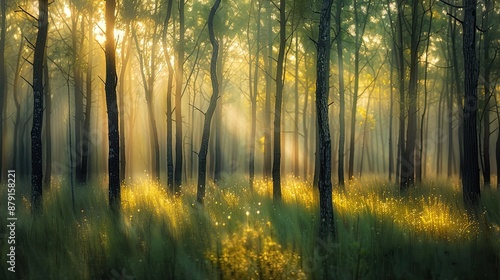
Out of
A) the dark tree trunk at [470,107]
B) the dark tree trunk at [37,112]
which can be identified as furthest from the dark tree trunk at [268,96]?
the dark tree trunk at [37,112]

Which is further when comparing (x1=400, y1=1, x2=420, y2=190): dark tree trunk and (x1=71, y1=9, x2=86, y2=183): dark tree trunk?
(x1=71, y1=9, x2=86, y2=183): dark tree trunk

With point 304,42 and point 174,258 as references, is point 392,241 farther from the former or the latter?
point 304,42

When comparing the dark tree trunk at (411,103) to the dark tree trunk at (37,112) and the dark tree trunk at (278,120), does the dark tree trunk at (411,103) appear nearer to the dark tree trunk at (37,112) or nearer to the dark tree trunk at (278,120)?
the dark tree trunk at (278,120)

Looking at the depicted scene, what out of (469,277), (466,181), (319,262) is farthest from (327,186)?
(466,181)

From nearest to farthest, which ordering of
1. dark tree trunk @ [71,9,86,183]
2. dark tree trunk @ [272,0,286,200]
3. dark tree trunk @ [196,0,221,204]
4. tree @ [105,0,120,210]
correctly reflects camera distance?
tree @ [105,0,120,210] < dark tree trunk @ [196,0,221,204] < dark tree trunk @ [272,0,286,200] < dark tree trunk @ [71,9,86,183]

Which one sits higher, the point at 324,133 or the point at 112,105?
the point at 112,105

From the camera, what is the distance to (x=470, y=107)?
33.2 feet

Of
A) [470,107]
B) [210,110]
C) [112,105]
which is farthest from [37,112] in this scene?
[470,107]

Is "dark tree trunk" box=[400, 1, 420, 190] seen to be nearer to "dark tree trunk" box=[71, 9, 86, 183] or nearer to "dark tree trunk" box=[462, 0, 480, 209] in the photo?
"dark tree trunk" box=[462, 0, 480, 209]

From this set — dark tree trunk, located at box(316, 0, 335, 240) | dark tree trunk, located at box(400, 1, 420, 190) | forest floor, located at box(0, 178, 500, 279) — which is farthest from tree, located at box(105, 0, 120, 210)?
dark tree trunk, located at box(400, 1, 420, 190)

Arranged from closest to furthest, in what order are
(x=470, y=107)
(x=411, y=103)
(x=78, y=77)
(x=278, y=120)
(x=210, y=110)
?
(x=470, y=107) < (x=210, y=110) < (x=278, y=120) < (x=411, y=103) < (x=78, y=77)

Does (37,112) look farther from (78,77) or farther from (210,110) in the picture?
(78,77)

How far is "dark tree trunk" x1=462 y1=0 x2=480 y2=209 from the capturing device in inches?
396

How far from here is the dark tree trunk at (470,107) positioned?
10062 millimetres
